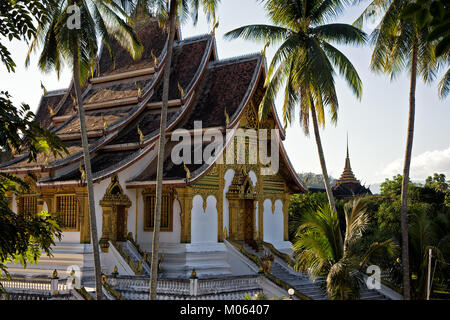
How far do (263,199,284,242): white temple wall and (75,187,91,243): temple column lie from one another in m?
6.24

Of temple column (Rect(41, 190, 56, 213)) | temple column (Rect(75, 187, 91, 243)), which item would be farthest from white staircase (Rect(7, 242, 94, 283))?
temple column (Rect(41, 190, 56, 213))

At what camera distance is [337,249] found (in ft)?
33.8

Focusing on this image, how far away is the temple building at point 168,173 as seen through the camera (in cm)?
1642

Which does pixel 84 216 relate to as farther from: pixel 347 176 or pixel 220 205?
pixel 347 176

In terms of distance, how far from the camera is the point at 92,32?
43.4 feet

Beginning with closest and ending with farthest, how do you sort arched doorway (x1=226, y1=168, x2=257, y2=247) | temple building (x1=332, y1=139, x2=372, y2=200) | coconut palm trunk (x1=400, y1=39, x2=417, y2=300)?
coconut palm trunk (x1=400, y1=39, x2=417, y2=300), arched doorway (x1=226, y1=168, x2=257, y2=247), temple building (x1=332, y1=139, x2=372, y2=200)

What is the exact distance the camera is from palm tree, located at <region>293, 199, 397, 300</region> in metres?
10.0

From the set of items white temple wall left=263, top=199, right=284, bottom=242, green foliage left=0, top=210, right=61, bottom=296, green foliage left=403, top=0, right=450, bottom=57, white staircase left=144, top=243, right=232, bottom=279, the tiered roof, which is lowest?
white staircase left=144, top=243, right=232, bottom=279

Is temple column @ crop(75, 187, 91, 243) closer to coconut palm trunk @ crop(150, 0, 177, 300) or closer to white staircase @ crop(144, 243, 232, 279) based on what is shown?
white staircase @ crop(144, 243, 232, 279)

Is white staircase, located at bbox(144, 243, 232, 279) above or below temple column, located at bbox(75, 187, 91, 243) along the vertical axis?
below

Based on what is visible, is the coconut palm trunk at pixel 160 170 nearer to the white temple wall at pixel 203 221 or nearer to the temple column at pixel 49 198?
the white temple wall at pixel 203 221

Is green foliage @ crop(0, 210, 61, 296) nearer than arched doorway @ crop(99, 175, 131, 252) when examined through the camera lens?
Yes

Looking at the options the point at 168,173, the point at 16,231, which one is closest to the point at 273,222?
the point at 168,173

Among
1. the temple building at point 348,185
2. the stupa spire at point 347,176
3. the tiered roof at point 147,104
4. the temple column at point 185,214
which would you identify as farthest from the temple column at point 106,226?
the stupa spire at point 347,176
